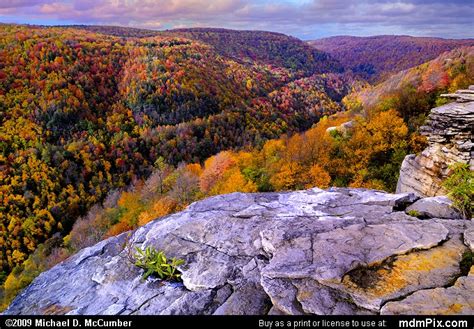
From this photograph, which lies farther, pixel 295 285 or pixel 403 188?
pixel 403 188

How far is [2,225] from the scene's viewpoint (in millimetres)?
75562

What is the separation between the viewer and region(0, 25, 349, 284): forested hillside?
85.2 metres

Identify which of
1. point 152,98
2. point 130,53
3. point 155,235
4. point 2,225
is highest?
point 130,53

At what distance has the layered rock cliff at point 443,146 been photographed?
755 inches

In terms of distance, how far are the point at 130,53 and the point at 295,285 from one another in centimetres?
18531

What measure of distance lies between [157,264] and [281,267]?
400cm

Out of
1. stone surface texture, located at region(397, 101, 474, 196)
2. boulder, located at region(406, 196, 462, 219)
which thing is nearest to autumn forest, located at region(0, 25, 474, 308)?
stone surface texture, located at region(397, 101, 474, 196)

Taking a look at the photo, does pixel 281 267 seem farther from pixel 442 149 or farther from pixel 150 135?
pixel 150 135

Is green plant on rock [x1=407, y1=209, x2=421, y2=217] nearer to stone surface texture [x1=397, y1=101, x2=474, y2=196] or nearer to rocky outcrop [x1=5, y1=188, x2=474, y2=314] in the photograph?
rocky outcrop [x1=5, y1=188, x2=474, y2=314]
